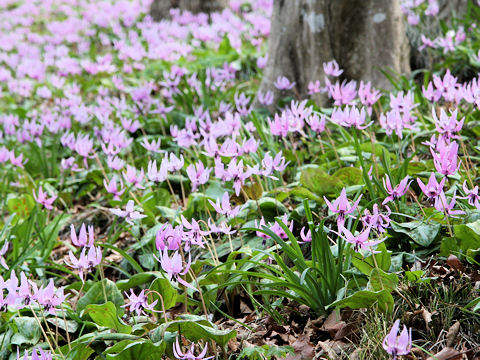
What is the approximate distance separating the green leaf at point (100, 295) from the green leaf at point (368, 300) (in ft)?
2.95

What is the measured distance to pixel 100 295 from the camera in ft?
7.44

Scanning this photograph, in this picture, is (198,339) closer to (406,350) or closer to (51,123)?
(406,350)

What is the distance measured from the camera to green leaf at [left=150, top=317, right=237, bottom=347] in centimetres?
172

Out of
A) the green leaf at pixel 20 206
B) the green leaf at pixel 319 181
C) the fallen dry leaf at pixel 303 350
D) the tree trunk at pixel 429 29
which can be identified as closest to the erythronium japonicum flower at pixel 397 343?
the fallen dry leaf at pixel 303 350

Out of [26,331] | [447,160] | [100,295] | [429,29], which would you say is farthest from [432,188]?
[429,29]

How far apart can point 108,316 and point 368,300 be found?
0.89 m

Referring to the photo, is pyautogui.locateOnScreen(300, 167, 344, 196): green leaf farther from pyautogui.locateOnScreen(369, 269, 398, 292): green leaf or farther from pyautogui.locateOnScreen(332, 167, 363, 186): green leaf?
pyautogui.locateOnScreen(369, 269, 398, 292): green leaf

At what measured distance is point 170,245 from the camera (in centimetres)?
180

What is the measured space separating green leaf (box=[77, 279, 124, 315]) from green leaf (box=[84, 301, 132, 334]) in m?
0.23

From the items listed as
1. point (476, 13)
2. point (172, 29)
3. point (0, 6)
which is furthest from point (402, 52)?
point (0, 6)

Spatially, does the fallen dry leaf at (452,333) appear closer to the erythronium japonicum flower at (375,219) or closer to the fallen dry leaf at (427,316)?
the fallen dry leaf at (427,316)

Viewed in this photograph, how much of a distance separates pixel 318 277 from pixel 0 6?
14628mm

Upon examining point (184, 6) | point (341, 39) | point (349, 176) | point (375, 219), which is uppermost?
point (184, 6)

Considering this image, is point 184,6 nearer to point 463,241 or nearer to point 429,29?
point 429,29
